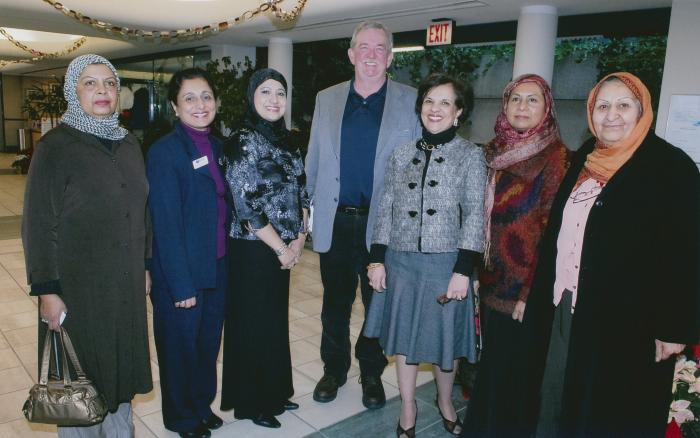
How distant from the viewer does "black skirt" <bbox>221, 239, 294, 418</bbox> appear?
7.74ft

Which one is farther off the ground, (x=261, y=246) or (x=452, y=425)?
(x=261, y=246)

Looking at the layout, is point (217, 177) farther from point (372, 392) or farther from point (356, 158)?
point (372, 392)

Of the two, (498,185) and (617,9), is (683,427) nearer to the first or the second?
(498,185)

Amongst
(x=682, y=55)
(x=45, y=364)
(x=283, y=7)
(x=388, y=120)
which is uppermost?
(x=283, y=7)

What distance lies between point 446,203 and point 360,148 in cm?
65

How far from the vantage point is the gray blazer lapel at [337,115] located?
8.93ft

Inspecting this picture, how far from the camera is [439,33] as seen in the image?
5973mm

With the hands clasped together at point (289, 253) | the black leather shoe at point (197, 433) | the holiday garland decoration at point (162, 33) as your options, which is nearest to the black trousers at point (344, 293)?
the hands clasped together at point (289, 253)

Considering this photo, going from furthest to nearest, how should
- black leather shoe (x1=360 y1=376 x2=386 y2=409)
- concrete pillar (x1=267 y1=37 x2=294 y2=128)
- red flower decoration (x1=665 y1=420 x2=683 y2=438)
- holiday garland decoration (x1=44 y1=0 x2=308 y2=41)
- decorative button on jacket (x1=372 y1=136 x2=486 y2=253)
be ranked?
1. concrete pillar (x1=267 y1=37 x2=294 y2=128)
2. holiday garland decoration (x1=44 y1=0 x2=308 y2=41)
3. black leather shoe (x1=360 y1=376 x2=386 y2=409)
4. decorative button on jacket (x1=372 y1=136 x2=486 y2=253)
5. red flower decoration (x1=665 y1=420 x2=683 y2=438)

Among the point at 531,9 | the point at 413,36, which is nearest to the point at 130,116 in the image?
the point at 413,36

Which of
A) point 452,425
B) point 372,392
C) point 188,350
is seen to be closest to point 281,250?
point 188,350

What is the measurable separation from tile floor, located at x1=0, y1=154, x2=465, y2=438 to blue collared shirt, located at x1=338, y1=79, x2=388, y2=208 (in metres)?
1.12

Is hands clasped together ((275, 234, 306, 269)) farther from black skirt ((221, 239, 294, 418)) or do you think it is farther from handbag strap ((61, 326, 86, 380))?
handbag strap ((61, 326, 86, 380))

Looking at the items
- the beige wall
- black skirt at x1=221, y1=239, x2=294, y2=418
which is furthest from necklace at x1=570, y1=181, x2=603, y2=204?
the beige wall
